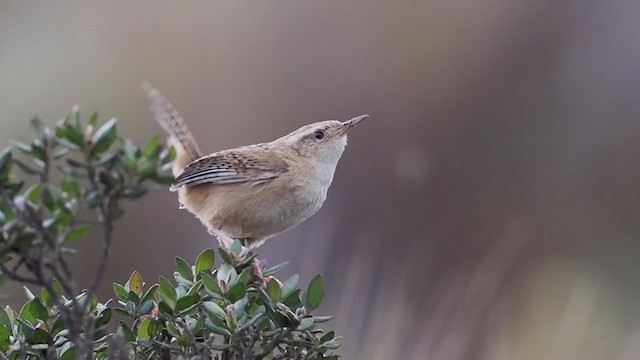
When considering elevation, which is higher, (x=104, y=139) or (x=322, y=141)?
(x=104, y=139)

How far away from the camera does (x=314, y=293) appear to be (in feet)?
4.74

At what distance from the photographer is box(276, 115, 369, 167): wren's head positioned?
281cm

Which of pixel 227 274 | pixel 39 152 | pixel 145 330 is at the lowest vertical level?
pixel 145 330

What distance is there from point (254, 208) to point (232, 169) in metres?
0.17

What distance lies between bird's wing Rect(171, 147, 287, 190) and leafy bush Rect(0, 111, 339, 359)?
936 mm

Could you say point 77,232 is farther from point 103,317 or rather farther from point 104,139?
point 103,317

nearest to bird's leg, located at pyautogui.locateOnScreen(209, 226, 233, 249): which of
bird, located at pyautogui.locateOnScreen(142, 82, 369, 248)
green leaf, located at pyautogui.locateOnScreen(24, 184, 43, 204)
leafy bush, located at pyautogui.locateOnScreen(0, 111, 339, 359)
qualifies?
bird, located at pyautogui.locateOnScreen(142, 82, 369, 248)

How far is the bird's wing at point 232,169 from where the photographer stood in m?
2.54

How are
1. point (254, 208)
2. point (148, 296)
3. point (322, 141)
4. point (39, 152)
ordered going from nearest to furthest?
1. point (39, 152)
2. point (148, 296)
3. point (254, 208)
4. point (322, 141)

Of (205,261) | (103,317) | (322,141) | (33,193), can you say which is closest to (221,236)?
(322,141)

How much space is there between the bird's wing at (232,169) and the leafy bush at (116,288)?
0.94 meters

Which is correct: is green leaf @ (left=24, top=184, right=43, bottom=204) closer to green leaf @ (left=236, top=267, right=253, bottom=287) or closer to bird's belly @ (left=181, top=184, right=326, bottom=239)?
green leaf @ (left=236, top=267, right=253, bottom=287)

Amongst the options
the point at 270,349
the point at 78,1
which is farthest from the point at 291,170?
the point at 78,1

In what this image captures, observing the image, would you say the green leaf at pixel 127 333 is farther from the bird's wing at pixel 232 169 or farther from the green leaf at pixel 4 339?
the bird's wing at pixel 232 169
